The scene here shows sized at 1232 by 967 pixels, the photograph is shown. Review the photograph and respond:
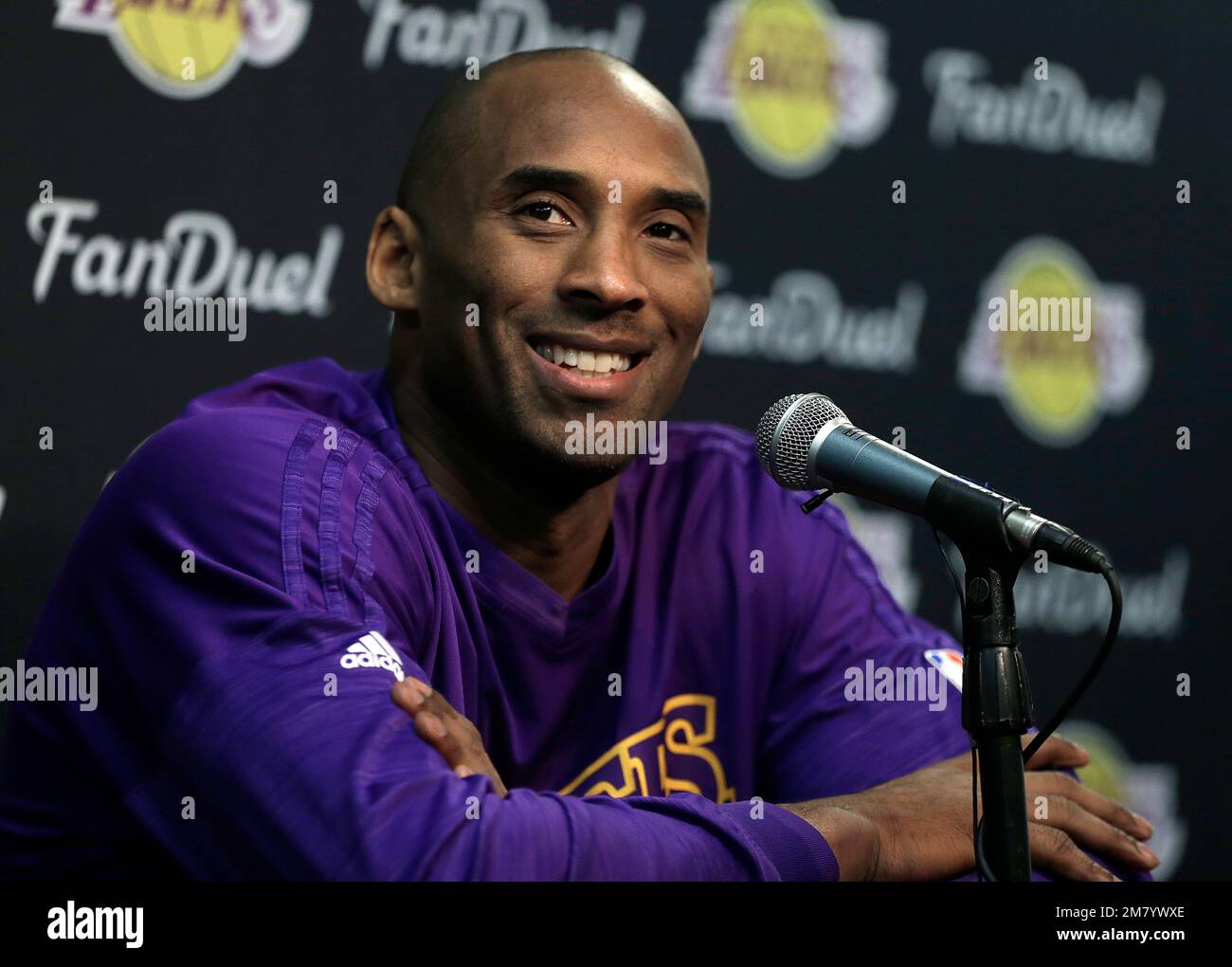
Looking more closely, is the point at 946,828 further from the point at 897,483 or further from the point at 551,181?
the point at 551,181

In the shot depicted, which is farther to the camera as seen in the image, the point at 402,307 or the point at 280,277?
the point at 280,277

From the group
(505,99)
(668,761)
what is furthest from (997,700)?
(505,99)

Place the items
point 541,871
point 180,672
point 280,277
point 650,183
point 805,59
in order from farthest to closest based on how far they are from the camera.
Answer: point 805,59
point 280,277
point 650,183
point 180,672
point 541,871

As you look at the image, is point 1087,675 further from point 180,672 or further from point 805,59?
point 805,59

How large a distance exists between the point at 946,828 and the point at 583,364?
2.34ft

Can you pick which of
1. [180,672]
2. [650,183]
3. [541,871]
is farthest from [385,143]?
[541,871]

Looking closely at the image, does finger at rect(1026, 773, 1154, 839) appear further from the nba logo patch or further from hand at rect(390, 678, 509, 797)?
hand at rect(390, 678, 509, 797)

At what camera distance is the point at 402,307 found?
6.36 feet

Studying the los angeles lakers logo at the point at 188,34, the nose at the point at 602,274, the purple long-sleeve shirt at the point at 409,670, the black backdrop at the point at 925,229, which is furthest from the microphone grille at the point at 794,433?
the los angeles lakers logo at the point at 188,34

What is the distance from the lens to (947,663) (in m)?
1.94

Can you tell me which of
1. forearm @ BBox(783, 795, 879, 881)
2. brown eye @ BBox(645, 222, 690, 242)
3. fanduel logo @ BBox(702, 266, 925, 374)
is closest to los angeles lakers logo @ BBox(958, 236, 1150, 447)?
fanduel logo @ BBox(702, 266, 925, 374)

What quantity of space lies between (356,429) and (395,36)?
0.89 meters

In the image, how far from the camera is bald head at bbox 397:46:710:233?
1862 mm

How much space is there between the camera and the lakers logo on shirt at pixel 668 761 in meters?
1.80
